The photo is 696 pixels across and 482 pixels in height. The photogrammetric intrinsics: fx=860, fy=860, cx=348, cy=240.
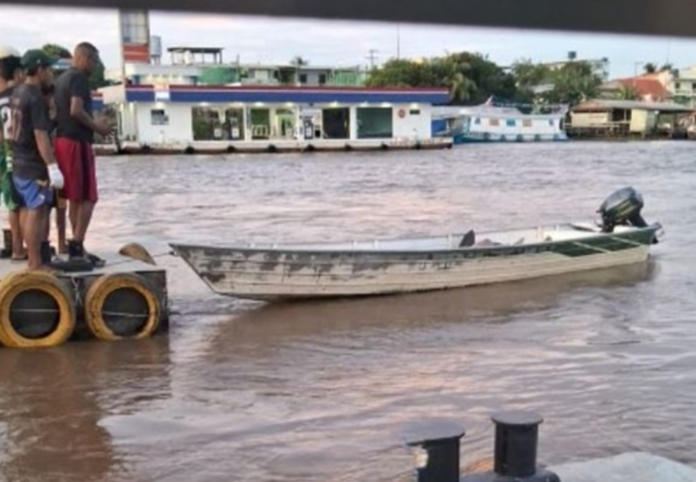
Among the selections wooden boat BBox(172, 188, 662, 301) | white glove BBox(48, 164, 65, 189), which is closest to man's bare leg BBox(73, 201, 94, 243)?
white glove BBox(48, 164, 65, 189)

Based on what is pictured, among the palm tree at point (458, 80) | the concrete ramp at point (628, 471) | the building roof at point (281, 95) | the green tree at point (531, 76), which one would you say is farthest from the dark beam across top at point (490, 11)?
the green tree at point (531, 76)

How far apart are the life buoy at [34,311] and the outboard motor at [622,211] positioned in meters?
8.27

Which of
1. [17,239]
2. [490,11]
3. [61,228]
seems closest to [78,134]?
[61,228]

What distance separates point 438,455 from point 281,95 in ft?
172

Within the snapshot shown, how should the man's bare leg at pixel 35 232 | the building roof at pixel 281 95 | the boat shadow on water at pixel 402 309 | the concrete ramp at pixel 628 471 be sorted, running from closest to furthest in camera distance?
the concrete ramp at pixel 628 471, the man's bare leg at pixel 35 232, the boat shadow on water at pixel 402 309, the building roof at pixel 281 95

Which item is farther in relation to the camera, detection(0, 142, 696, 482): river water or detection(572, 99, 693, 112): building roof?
detection(572, 99, 693, 112): building roof

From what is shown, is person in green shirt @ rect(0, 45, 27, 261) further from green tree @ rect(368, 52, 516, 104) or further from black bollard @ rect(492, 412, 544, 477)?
green tree @ rect(368, 52, 516, 104)

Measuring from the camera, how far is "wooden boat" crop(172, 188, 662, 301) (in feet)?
33.0

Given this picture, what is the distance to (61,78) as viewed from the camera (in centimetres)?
778

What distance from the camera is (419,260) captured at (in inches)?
432

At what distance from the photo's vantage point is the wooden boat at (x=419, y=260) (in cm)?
1006

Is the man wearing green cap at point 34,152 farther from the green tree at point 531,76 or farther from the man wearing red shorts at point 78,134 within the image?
the green tree at point 531,76

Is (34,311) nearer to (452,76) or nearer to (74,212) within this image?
(74,212)

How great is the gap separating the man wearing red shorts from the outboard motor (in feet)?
26.0
